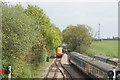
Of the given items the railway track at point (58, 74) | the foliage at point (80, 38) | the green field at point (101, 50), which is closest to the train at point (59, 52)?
the foliage at point (80, 38)

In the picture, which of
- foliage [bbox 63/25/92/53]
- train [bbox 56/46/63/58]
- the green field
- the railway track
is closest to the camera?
the railway track

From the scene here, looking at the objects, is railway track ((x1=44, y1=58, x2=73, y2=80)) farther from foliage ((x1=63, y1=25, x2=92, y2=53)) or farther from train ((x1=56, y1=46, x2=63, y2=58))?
foliage ((x1=63, y1=25, x2=92, y2=53))

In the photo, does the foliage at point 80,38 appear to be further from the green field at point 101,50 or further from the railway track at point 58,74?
the railway track at point 58,74

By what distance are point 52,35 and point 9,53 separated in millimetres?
16572

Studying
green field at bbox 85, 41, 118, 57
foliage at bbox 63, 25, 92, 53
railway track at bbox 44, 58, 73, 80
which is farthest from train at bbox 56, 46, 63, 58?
railway track at bbox 44, 58, 73, 80

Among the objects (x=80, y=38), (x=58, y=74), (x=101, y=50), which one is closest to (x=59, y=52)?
(x=80, y=38)

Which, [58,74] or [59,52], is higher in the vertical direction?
[59,52]

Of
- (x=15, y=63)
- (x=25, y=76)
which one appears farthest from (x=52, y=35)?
(x=15, y=63)

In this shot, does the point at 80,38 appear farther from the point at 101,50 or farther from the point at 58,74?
the point at 58,74

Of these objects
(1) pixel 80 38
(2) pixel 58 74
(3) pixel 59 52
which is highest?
(1) pixel 80 38

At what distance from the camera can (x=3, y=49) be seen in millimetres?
12086

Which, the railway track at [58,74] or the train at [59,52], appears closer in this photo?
the railway track at [58,74]

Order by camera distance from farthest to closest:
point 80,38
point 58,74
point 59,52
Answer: point 80,38 → point 59,52 → point 58,74

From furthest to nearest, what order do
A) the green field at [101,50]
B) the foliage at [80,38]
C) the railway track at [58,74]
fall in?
the foliage at [80,38] → the green field at [101,50] → the railway track at [58,74]
